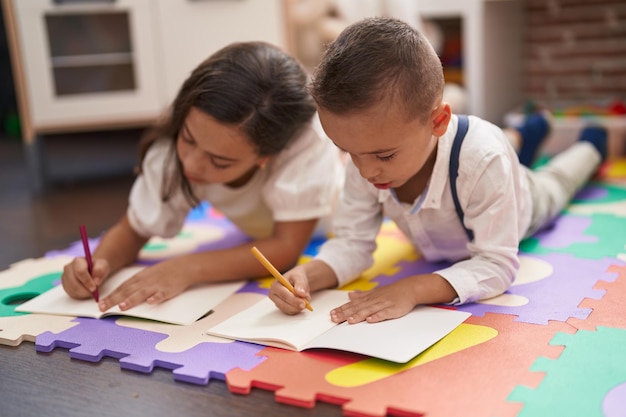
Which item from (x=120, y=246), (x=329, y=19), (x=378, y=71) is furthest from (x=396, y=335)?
(x=329, y=19)

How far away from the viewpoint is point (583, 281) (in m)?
0.96

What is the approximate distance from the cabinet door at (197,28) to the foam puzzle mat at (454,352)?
38.5 inches

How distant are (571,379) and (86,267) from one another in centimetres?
66

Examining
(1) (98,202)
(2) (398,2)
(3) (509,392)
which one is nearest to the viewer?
(3) (509,392)

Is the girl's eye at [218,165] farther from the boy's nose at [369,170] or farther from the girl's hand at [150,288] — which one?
the boy's nose at [369,170]

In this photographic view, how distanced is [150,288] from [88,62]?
1.18m

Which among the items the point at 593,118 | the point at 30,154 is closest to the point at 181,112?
the point at 30,154

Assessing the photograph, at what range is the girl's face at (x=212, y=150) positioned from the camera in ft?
3.22

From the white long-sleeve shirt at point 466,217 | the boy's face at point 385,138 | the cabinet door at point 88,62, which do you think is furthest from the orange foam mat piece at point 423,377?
the cabinet door at point 88,62

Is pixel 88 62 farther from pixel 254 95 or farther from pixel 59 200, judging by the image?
pixel 254 95

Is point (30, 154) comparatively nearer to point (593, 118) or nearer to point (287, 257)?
point (287, 257)

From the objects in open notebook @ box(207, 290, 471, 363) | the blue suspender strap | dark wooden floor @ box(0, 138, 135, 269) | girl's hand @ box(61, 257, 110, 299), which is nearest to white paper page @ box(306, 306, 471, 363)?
open notebook @ box(207, 290, 471, 363)

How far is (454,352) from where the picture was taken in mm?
759

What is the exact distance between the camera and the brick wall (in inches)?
84.2
